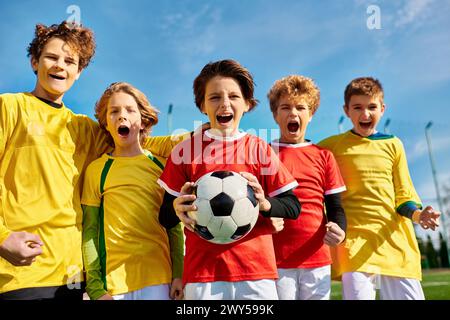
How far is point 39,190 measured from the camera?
9.25ft

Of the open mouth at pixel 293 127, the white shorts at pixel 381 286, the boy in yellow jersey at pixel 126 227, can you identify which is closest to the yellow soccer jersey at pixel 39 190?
the boy in yellow jersey at pixel 126 227

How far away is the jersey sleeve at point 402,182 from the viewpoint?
3641 millimetres

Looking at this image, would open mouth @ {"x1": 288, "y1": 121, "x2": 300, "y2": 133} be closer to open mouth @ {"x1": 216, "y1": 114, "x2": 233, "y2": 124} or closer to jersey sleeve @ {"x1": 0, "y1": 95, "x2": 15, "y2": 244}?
open mouth @ {"x1": 216, "y1": 114, "x2": 233, "y2": 124}

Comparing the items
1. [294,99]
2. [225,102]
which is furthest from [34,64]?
[294,99]

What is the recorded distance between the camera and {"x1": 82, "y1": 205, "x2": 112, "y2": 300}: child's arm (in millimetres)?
2793

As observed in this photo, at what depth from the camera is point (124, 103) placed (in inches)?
124

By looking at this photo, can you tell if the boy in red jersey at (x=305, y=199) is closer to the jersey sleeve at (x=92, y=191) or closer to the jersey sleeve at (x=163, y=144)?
the jersey sleeve at (x=163, y=144)

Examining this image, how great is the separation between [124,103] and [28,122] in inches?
24.8

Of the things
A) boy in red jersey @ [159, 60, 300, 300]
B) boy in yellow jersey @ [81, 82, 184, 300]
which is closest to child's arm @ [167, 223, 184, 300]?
boy in yellow jersey @ [81, 82, 184, 300]

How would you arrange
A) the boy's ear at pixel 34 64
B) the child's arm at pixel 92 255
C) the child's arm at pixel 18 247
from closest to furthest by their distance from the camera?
the child's arm at pixel 18 247 → the child's arm at pixel 92 255 → the boy's ear at pixel 34 64

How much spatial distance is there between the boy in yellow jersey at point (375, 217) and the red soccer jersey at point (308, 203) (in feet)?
1.00

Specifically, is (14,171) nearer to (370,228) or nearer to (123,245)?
(123,245)
